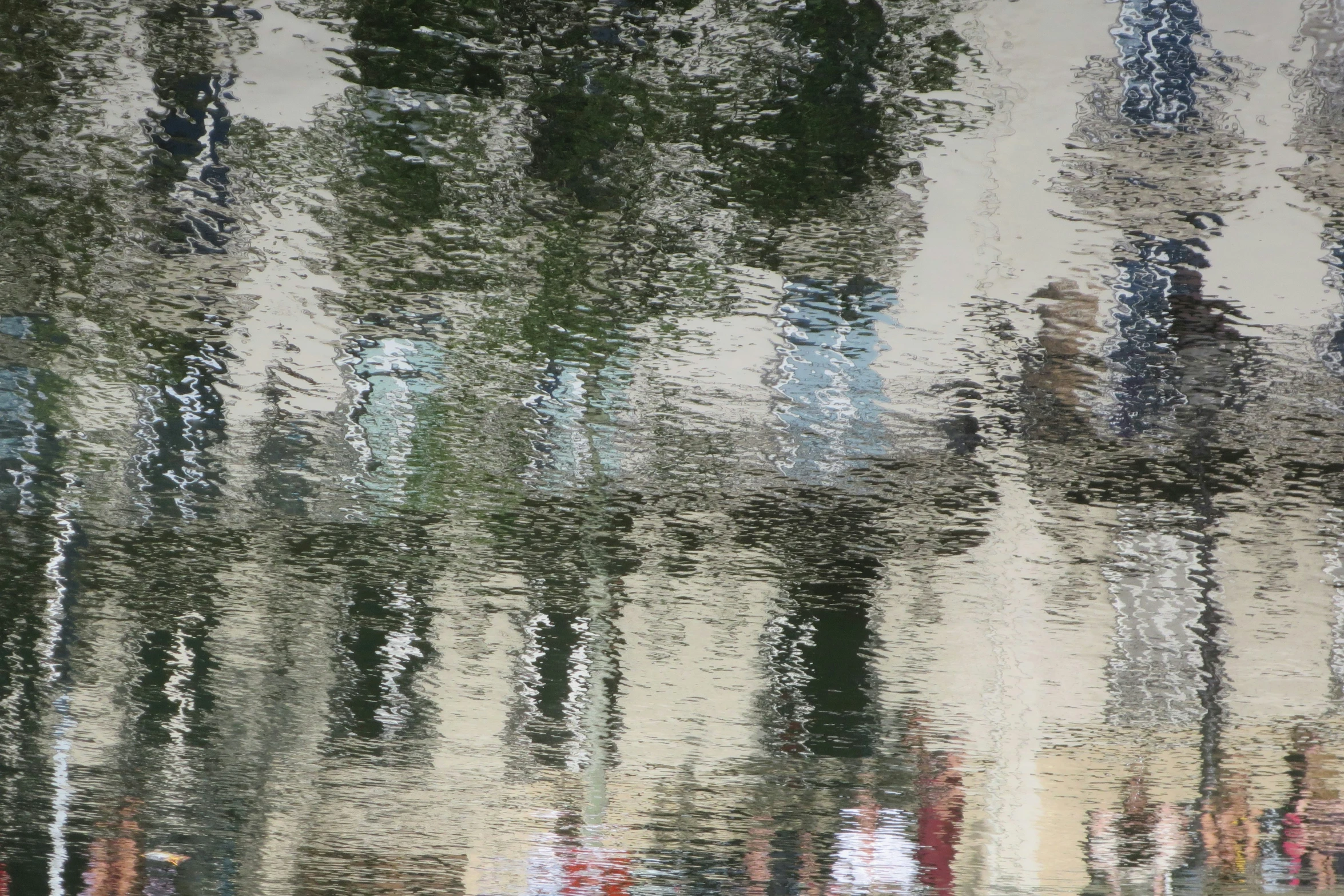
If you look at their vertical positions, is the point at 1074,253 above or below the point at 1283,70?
below

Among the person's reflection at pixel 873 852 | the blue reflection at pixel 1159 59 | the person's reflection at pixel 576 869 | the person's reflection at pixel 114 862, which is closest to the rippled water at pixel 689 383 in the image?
the blue reflection at pixel 1159 59

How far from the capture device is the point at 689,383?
1964 millimetres

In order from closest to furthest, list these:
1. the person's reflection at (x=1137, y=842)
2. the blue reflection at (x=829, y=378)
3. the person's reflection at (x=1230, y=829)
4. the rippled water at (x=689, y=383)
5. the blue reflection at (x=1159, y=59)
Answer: the blue reflection at (x=1159, y=59), the rippled water at (x=689, y=383), the blue reflection at (x=829, y=378), the person's reflection at (x=1230, y=829), the person's reflection at (x=1137, y=842)

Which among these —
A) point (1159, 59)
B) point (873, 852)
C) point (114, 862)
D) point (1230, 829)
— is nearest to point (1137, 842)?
point (1230, 829)

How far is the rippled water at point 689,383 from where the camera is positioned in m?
1.34

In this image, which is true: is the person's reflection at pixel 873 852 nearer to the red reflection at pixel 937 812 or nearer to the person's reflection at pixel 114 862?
the red reflection at pixel 937 812

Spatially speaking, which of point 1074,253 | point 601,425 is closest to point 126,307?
point 601,425

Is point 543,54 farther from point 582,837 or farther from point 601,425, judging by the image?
point 582,837

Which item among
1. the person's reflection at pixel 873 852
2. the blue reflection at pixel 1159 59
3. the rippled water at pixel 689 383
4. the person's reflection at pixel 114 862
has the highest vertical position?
the blue reflection at pixel 1159 59

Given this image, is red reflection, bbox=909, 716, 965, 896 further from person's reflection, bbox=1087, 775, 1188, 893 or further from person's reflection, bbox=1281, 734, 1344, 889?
person's reflection, bbox=1281, 734, 1344, 889

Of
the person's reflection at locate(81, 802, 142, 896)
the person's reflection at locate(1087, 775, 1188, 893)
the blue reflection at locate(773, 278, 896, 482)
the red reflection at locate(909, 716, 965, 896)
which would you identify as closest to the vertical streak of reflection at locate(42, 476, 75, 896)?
the person's reflection at locate(81, 802, 142, 896)

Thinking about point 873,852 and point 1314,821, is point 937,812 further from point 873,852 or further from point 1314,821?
point 1314,821

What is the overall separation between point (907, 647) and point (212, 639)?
7.44 ft

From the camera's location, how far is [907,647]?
308 cm
